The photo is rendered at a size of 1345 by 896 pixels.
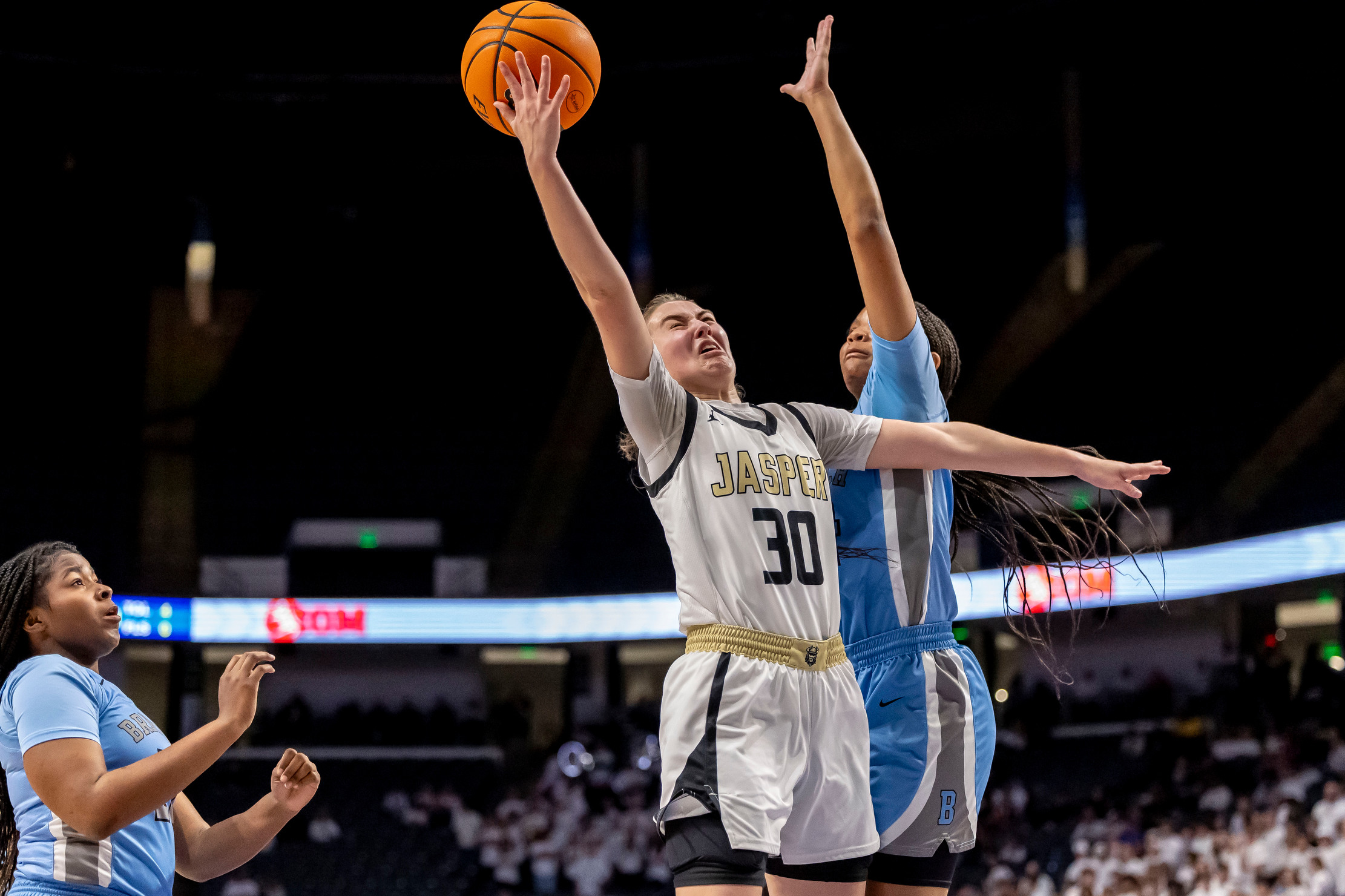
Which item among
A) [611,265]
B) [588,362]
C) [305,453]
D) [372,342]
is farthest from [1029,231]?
[611,265]

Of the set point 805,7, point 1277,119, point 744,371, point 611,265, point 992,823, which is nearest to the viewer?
point 611,265

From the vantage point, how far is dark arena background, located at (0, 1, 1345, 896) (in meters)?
12.2

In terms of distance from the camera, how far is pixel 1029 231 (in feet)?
50.2

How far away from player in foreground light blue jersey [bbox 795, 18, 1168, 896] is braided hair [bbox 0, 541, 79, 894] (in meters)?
1.86

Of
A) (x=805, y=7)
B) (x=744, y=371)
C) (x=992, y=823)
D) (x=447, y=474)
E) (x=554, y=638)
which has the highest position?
(x=805, y=7)

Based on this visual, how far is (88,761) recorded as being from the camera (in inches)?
92.9

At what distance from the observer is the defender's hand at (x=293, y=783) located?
116 inches

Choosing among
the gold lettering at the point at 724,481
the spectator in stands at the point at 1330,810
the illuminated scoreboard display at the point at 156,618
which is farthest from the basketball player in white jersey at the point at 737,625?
the illuminated scoreboard display at the point at 156,618

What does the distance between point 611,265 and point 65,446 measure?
54.2 feet

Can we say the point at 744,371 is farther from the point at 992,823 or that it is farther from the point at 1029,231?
the point at 992,823

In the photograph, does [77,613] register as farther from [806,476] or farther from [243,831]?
[806,476]

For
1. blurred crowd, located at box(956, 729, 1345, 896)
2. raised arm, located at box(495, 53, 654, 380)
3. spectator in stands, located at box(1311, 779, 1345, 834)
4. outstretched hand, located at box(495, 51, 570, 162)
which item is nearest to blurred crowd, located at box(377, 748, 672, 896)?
blurred crowd, located at box(956, 729, 1345, 896)

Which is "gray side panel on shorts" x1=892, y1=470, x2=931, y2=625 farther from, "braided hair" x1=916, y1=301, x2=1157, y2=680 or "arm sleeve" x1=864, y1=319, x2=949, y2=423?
"braided hair" x1=916, y1=301, x2=1157, y2=680

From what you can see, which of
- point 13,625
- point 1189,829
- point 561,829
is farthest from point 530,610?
point 13,625
